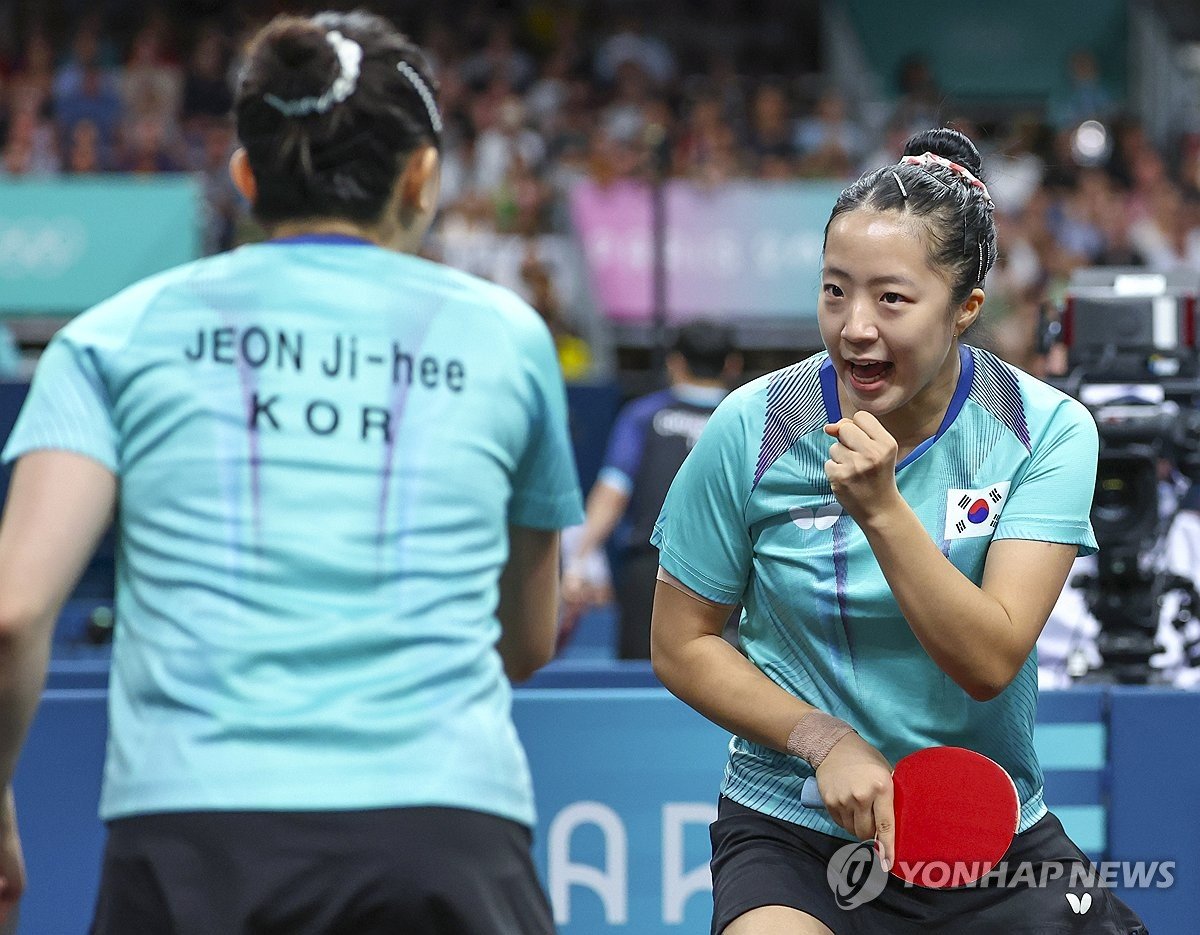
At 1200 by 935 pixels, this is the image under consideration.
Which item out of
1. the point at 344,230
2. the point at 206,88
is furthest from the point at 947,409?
the point at 206,88

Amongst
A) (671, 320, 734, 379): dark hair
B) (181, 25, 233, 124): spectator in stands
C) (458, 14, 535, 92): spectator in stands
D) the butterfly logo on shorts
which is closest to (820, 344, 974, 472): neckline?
the butterfly logo on shorts

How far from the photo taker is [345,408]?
68.7 inches

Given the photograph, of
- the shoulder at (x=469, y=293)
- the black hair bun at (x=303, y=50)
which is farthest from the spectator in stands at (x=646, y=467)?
the black hair bun at (x=303, y=50)

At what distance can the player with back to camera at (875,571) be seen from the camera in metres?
2.20

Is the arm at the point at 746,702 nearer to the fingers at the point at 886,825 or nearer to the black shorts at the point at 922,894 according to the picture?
the fingers at the point at 886,825

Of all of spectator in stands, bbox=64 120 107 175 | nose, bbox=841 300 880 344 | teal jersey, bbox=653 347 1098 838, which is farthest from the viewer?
spectator in stands, bbox=64 120 107 175

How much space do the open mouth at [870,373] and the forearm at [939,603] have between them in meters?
0.19

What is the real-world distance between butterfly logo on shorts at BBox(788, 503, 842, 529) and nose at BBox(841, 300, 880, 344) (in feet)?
0.80

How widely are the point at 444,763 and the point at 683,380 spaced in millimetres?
4851

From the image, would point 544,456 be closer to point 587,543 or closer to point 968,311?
point 968,311

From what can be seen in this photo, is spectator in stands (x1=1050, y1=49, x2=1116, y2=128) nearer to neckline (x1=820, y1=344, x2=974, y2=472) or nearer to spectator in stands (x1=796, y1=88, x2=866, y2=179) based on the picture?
spectator in stands (x1=796, y1=88, x2=866, y2=179)

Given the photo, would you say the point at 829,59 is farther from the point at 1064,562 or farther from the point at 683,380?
the point at 1064,562

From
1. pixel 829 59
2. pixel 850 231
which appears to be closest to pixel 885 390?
pixel 850 231

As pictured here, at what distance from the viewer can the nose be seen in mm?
2182
